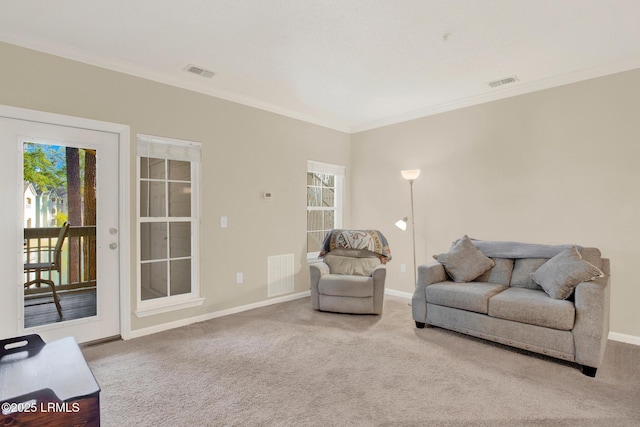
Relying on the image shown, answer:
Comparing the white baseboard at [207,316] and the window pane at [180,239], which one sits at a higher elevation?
the window pane at [180,239]

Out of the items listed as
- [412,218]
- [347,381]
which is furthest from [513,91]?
[347,381]

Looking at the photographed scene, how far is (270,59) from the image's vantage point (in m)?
3.06

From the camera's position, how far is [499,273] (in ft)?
11.4

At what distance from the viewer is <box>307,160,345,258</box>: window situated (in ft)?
16.3

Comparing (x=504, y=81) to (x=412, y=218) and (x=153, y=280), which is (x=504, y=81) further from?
(x=153, y=280)

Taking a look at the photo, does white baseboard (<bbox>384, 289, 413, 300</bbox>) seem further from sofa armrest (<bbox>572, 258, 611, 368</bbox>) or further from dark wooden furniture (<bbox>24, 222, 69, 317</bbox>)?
dark wooden furniture (<bbox>24, 222, 69, 317</bbox>)

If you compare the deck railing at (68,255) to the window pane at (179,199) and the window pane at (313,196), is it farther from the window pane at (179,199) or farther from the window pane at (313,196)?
the window pane at (313,196)

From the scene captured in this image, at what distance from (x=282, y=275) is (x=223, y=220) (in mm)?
1155

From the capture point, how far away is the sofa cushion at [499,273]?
342 cm

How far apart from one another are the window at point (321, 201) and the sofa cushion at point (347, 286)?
1020 millimetres

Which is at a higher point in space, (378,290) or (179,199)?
(179,199)

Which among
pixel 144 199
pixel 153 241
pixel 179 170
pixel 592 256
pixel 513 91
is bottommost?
pixel 592 256

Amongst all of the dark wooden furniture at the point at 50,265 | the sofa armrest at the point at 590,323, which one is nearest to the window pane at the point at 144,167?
the dark wooden furniture at the point at 50,265

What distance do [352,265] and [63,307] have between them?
2.99 metres
